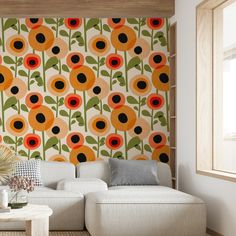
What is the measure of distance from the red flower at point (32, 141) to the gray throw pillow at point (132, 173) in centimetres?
105

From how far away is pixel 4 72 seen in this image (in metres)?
7.55

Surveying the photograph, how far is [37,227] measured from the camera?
485 cm

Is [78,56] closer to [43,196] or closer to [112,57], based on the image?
[112,57]

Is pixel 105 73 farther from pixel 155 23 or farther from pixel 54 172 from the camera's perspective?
pixel 54 172

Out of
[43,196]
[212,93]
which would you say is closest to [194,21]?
[212,93]

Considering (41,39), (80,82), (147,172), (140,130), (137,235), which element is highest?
(41,39)

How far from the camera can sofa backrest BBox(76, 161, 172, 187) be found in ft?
23.7

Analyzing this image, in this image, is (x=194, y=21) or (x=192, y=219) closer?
(x=192, y=219)

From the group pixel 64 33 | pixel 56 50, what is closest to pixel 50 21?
pixel 64 33

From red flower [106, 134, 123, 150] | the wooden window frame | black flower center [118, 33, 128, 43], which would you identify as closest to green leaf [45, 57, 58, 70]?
black flower center [118, 33, 128, 43]

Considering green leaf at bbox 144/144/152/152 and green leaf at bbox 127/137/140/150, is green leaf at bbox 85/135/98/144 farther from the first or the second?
green leaf at bbox 144/144/152/152

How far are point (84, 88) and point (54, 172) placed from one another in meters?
1.17

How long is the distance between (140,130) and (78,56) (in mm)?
1220

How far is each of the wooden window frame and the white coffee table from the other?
2.16 m
